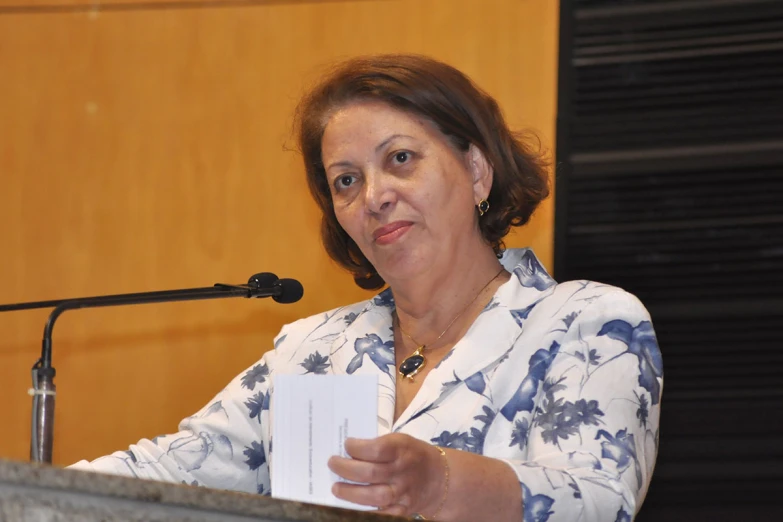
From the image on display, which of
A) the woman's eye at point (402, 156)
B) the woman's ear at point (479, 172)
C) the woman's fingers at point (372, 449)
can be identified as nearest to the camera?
the woman's fingers at point (372, 449)

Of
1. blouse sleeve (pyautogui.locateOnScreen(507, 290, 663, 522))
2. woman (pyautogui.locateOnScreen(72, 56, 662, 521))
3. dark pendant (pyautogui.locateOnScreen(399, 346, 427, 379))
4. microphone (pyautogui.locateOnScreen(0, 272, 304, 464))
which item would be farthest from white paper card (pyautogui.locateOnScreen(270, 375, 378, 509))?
dark pendant (pyautogui.locateOnScreen(399, 346, 427, 379))

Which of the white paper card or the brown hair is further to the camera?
the brown hair

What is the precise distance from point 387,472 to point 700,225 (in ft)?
6.21

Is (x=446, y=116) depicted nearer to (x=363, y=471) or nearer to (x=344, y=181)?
(x=344, y=181)

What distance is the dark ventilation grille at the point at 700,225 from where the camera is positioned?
2914mm

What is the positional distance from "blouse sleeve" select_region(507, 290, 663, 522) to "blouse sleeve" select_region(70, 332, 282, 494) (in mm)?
659

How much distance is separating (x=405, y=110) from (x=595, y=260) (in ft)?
3.23

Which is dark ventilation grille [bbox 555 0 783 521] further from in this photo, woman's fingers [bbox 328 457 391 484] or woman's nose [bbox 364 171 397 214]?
woman's fingers [bbox 328 457 391 484]

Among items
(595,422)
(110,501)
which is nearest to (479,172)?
(595,422)

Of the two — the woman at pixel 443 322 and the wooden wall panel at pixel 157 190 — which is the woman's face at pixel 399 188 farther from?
the wooden wall panel at pixel 157 190

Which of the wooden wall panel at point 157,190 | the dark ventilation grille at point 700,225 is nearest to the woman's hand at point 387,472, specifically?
the dark ventilation grille at point 700,225

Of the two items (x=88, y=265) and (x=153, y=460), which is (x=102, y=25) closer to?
(x=88, y=265)

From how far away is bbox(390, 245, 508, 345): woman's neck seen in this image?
234 centimetres

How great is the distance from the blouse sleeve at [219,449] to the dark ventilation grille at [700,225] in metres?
1.11
